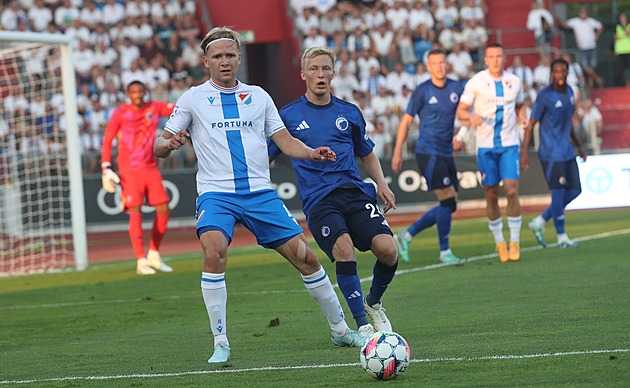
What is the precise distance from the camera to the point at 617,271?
32.9 feet

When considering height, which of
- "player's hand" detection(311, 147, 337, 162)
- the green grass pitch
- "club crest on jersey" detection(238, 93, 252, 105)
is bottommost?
the green grass pitch

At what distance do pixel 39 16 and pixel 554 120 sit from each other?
55.8 feet

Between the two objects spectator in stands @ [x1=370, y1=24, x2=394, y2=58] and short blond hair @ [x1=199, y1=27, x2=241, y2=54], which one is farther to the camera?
spectator in stands @ [x1=370, y1=24, x2=394, y2=58]

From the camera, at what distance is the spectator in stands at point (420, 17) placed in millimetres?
25312

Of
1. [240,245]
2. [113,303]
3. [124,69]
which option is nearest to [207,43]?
[113,303]

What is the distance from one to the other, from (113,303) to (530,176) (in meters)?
12.3

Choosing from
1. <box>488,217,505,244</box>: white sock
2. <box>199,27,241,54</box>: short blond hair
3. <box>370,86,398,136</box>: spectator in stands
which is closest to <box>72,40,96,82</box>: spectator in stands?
<box>370,86,398,136</box>: spectator in stands

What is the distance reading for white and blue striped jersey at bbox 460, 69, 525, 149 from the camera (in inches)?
455

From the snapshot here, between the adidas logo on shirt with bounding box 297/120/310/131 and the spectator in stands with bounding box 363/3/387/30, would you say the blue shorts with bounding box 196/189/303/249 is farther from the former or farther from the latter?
the spectator in stands with bounding box 363/3/387/30

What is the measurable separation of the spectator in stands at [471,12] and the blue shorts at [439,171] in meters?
14.3

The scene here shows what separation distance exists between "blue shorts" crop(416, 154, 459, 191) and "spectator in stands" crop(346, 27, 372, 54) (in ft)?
44.8

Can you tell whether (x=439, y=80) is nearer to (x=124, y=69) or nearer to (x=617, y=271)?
(x=617, y=271)

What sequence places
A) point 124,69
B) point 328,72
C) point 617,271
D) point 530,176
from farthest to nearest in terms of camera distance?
point 124,69 → point 530,176 → point 617,271 → point 328,72

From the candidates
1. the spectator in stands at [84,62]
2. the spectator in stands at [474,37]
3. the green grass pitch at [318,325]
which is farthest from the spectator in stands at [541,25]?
the green grass pitch at [318,325]
